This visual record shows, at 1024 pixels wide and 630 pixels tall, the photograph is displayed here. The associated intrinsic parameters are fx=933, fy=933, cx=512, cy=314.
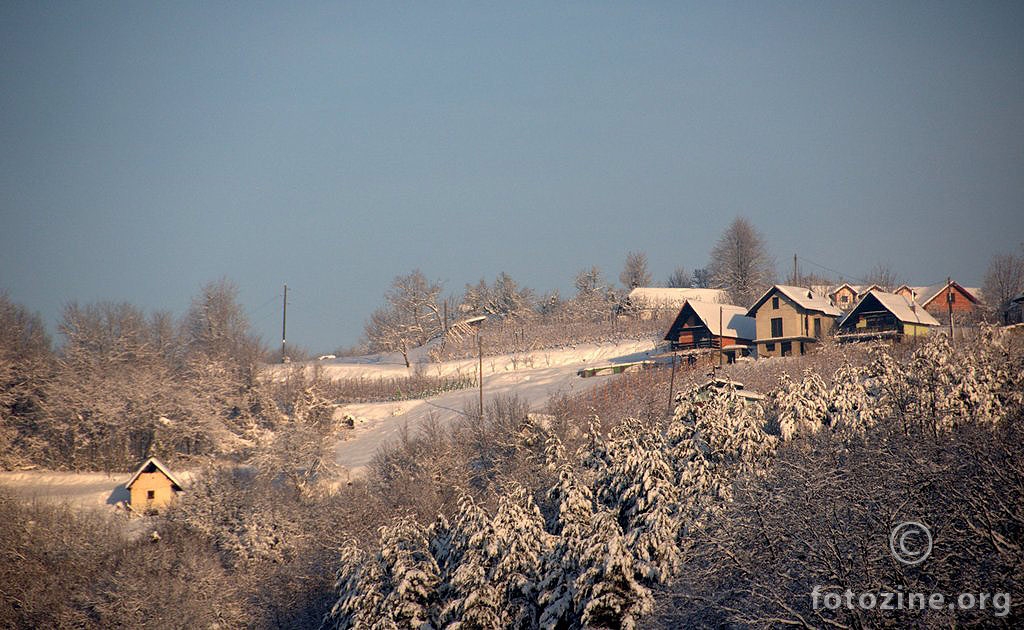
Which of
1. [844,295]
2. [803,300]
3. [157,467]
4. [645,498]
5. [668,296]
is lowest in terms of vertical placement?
[157,467]

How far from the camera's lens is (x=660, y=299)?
306 ft

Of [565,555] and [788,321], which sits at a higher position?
[788,321]

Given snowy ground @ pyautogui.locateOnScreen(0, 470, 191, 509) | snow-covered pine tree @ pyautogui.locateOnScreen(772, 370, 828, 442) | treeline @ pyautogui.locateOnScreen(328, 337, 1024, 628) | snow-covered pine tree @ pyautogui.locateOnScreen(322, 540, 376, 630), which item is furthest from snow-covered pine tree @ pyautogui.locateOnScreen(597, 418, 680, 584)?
snowy ground @ pyautogui.locateOnScreen(0, 470, 191, 509)

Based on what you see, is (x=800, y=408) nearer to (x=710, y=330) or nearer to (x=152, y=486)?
(x=710, y=330)

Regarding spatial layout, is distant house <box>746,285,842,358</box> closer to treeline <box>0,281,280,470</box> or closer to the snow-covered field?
the snow-covered field

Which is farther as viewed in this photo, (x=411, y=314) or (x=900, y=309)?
(x=411, y=314)

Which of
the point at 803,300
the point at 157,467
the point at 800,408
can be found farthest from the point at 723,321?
the point at 157,467

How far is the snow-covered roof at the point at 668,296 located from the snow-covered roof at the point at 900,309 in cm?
2784

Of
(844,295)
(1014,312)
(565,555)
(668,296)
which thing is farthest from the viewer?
(668,296)

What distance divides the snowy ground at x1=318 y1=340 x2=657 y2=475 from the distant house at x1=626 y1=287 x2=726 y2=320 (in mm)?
12326

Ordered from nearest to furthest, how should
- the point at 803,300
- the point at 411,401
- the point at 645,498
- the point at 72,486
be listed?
the point at 645,498 < the point at 72,486 < the point at 803,300 < the point at 411,401

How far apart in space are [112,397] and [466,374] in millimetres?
26368

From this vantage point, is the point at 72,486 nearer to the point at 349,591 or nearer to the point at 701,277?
the point at 349,591

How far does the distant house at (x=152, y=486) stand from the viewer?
47281mm
